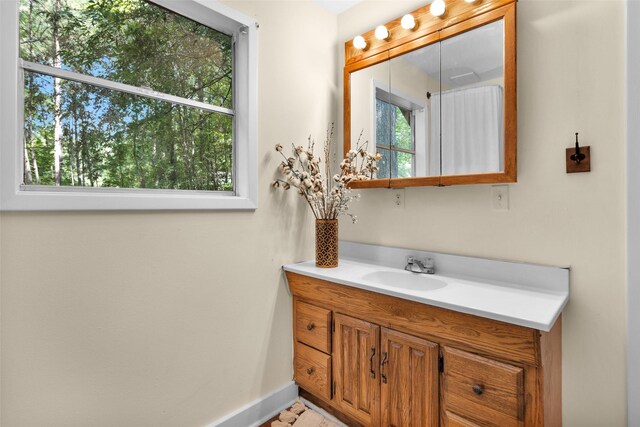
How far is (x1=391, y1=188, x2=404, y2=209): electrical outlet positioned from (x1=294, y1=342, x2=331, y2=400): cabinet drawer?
0.93m

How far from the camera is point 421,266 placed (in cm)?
174

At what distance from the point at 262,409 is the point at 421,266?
118 cm

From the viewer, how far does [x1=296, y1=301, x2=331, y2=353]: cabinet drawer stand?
1.72 m

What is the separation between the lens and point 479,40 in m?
1.56

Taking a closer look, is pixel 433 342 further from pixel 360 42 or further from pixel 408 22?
pixel 360 42

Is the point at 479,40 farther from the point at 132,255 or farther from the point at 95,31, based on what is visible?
the point at 132,255

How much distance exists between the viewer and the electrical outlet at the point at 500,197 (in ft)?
5.00

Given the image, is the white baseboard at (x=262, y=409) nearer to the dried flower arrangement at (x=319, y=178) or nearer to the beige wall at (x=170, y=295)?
the beige wall at (x=170, y=295)

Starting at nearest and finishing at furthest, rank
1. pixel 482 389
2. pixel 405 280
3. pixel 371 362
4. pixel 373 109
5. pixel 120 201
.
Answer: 1. pixel 482 389
2. pixel 120 201
3. pixel 371 362
4. pixel 405 280
5. pixel 373 109

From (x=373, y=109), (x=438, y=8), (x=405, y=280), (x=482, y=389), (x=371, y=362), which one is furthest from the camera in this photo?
(x=373, y=109)

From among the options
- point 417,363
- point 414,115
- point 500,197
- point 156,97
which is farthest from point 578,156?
point 156,97

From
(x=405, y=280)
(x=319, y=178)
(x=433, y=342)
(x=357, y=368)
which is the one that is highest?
(x=319, y=178)

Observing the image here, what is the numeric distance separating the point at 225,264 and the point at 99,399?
2.35ft

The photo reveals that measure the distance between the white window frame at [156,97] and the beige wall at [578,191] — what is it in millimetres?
1253
